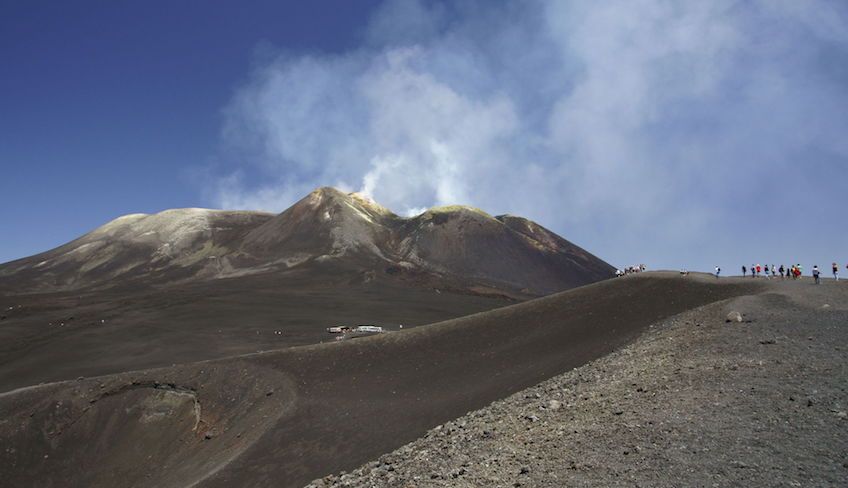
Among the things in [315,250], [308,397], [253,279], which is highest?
[315,250]

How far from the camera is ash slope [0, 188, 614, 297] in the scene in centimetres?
10500

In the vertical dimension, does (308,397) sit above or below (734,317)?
below

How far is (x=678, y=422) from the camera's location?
1066 centimetres

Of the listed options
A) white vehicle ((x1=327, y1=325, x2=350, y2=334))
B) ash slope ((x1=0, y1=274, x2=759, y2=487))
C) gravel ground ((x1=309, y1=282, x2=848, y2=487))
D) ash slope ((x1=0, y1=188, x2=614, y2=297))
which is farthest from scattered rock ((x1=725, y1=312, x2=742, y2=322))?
ash slope ((x1=0, y1=188, x2=614, y2=297))

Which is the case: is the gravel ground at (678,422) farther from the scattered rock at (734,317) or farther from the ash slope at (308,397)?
the ash slope at (308,397)

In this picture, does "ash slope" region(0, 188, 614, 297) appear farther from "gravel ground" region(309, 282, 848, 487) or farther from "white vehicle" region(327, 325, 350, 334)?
"gravel ground" region(309, 282, 848, 487)

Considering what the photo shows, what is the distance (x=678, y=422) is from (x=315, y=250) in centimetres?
10494

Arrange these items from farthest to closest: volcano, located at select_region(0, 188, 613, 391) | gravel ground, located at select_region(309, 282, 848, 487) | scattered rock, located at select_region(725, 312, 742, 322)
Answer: volcano, located at select_region(0, 188, 613, 391), scattered rock, located at select_region(725, 312, 742, 322), gravel ground, located at select_region(309, 282, 848, 487)

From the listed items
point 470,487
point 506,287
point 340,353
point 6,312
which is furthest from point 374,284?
point 470,487

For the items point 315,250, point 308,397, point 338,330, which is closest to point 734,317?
point 308,397

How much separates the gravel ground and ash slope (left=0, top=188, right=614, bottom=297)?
272ft

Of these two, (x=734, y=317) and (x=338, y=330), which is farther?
(x=338, y=330)

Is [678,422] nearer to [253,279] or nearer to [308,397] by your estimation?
[308,397]

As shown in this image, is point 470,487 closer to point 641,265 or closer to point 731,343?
point 731,343
